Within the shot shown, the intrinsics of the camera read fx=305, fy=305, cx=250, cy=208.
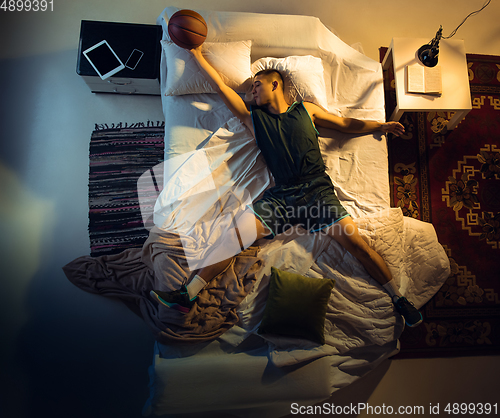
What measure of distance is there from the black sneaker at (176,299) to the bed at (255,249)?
52mm

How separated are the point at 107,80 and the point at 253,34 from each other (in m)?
1.08

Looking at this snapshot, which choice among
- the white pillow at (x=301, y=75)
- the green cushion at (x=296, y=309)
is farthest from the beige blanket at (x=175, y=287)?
the white pillow at (x=301, y=75)

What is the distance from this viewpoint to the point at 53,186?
7.33 feet

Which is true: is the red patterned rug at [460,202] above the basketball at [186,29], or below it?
below

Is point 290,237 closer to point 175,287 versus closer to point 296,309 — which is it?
point 296,309

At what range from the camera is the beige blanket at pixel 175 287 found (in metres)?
1.64

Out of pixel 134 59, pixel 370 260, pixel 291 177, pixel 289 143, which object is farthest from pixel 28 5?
pixel 370 260

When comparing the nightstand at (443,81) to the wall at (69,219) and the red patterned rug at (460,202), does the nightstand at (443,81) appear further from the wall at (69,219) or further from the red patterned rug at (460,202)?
the wall at (69,219)

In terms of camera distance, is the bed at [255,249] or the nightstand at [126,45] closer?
the bed at [255,249]

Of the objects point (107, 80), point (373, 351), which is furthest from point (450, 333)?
point (107, 80)

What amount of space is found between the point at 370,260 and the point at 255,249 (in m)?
0.67

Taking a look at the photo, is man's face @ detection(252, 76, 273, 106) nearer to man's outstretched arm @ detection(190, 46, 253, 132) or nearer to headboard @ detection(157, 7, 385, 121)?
man's outstretched arm @ detection(190, 46, 253, 132)

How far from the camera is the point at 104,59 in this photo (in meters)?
2.09

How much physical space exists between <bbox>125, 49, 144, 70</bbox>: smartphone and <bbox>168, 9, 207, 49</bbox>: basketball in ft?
1.26
